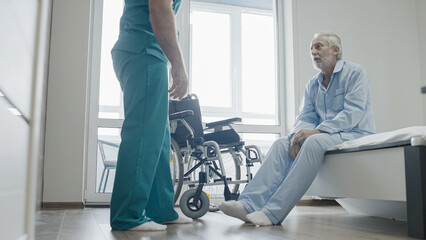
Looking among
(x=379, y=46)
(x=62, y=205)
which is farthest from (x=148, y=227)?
(x=379, y=46)

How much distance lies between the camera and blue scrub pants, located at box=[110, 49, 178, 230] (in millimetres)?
1645

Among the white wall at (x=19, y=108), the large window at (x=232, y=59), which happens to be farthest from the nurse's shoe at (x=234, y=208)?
the large window at (x=232, y=59)

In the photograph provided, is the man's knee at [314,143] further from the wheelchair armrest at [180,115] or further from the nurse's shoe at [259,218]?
the wheelchair armrest at [180,115]

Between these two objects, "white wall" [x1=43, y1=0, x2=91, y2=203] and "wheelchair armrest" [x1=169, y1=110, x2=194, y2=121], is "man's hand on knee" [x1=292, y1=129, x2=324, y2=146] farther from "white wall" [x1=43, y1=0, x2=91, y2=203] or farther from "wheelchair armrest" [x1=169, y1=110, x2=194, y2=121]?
"white wall" [x1=43, y1=0, x2=91, y2=203]

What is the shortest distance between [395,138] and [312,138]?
473mm

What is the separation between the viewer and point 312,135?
2.18m

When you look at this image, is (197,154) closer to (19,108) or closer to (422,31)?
(19,108)

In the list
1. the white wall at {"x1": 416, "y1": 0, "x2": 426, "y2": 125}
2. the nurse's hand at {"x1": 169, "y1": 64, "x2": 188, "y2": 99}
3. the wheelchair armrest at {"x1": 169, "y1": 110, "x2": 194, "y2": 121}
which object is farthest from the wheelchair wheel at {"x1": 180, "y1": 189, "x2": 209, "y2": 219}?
the white wall at {"x1": 416, "y1": 0, "x2": 426, "y2": 125}

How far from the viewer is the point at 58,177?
352 centimetres

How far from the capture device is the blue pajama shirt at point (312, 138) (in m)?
2.03

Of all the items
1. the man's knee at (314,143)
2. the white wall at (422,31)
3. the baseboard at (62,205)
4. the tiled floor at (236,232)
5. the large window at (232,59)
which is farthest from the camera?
the large window at (232,59)

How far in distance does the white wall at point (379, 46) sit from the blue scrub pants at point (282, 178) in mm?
2121

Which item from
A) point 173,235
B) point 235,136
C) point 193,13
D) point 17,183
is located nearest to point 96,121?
point 235,136

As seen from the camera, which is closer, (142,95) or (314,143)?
(142,95)
